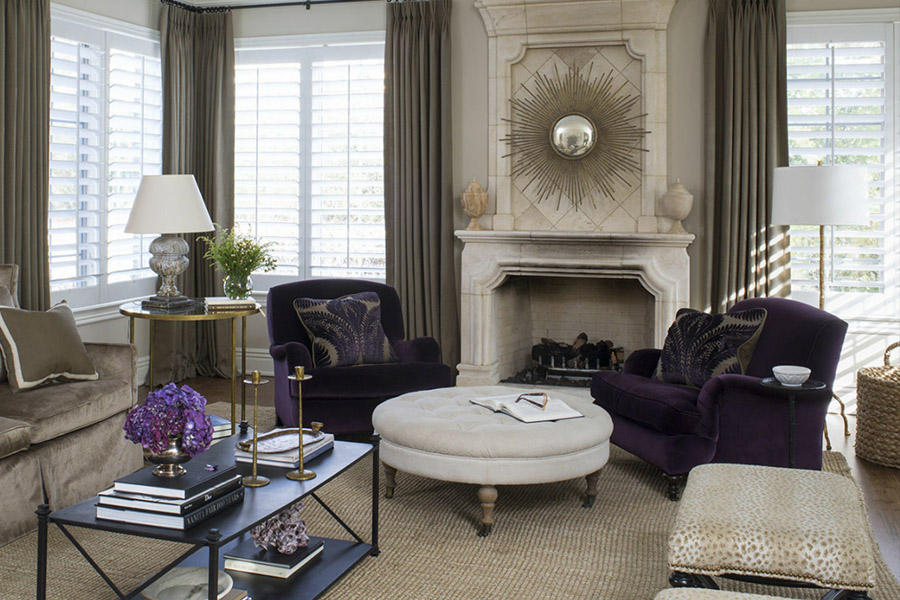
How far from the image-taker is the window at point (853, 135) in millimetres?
5352

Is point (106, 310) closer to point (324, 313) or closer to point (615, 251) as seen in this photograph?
point (324, 313)

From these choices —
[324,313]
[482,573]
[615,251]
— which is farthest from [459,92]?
[482,573]

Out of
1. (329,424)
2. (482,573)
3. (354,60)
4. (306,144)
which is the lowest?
(482,573)

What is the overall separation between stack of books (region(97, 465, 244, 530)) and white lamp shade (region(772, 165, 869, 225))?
3.38 metres

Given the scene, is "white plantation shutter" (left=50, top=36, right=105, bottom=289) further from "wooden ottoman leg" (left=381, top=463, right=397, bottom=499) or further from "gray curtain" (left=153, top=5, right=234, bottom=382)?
"wooden ottoman leg" (left=381, top=463, right=397, bottom=499)

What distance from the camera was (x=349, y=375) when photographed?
4527 millimetres

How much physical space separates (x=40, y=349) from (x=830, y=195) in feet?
12.8

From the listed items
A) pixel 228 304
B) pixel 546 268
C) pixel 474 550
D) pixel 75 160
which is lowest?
pixel 474 550

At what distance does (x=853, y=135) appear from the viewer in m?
5.40

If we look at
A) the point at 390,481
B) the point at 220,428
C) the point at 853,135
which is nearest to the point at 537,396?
the point at 390,481

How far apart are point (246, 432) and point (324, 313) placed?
1.58 metres

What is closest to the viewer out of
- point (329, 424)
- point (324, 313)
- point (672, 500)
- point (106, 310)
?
point (672, 500)

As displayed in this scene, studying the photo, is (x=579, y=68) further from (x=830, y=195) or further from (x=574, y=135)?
(x=830, y=195)

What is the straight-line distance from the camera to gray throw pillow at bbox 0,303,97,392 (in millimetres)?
3707
